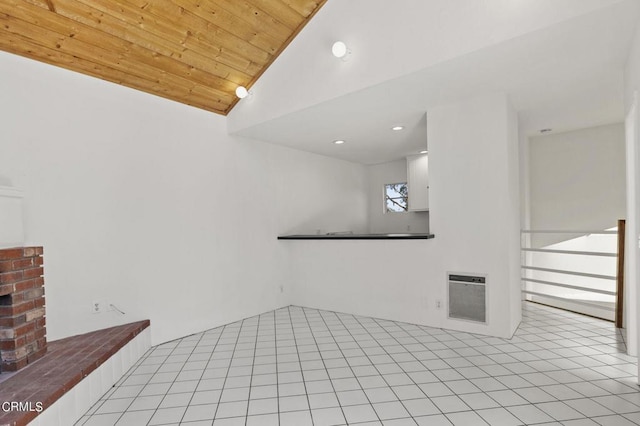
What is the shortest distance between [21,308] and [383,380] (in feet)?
8.02

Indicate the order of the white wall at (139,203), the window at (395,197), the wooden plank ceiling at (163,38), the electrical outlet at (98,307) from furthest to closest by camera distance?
the window at (395,197) < the electrical outlet at (98,307) < the white wall at (139,203) < the wooden plank ceiling at (163,38)

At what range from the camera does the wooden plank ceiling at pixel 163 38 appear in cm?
251

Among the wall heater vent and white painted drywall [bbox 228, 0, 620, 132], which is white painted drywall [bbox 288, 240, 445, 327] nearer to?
the wall heater vent

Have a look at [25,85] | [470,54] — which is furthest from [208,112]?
[470,54]

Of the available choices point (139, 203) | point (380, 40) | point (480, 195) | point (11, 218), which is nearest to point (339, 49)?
point (380, 40)

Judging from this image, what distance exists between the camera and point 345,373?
2.57 m

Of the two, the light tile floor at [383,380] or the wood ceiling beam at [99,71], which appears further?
the wood ceiling beam at [99,71]

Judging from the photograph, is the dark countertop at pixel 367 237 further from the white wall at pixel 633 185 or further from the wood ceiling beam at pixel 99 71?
the wood ceiling beam at pixel 99 71

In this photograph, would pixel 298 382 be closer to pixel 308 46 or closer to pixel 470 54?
pixel 470 54

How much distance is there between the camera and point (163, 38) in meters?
2.96

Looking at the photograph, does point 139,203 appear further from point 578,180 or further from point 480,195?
point 578,180

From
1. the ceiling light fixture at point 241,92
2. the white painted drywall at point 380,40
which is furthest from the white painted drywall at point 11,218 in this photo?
the white painted drywall at point 380,40

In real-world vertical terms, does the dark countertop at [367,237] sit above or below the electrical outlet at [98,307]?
above

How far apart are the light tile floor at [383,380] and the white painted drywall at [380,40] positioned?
2343 millimetres
